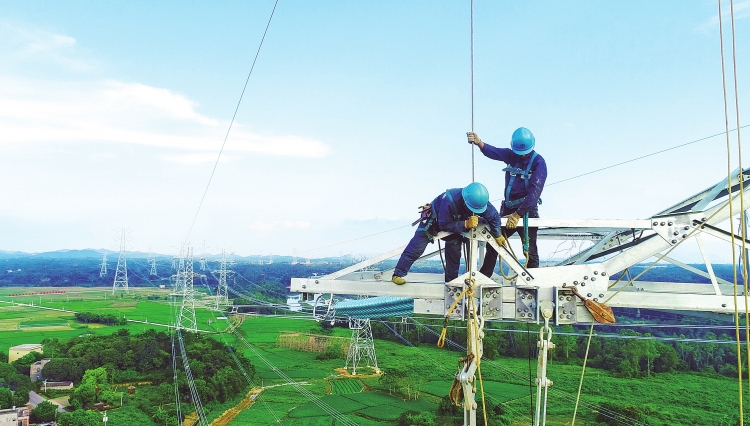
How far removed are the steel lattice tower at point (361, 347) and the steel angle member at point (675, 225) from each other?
22163 millimetres

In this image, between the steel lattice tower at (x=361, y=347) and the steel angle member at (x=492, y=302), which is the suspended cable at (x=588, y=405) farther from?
the steel angle member at (x=492, y=302)

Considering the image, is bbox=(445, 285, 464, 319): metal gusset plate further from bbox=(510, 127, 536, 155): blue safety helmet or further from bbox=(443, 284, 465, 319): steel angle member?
bbox=(510, 127, 536, 155): blue safety helmet

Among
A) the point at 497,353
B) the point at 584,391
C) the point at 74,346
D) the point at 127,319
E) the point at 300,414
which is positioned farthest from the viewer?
the point at 127,319

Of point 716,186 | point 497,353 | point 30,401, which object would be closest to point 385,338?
point 497,353

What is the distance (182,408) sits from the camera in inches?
814

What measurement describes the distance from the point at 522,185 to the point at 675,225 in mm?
1104

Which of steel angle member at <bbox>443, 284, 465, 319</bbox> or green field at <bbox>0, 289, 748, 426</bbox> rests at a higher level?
steel angle member at <bbox>443, 284, 465, 319</bbox>

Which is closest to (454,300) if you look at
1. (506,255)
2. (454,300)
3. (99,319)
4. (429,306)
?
(454,300)

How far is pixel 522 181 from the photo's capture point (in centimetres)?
412

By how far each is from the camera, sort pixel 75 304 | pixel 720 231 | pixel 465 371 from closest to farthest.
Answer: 1. pixel 465 371
2. pixel 720 231
3. pixel 75 304

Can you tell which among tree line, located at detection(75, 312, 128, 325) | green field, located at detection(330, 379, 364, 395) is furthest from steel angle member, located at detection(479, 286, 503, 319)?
tree line, located at detection(75, 312, 128, 325)

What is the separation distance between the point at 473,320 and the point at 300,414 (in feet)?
63.4

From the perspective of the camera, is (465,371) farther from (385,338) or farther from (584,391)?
(385,338)

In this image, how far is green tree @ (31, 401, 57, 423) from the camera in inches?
756
